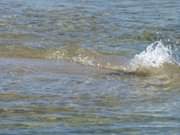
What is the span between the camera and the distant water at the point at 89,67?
19.5 ft

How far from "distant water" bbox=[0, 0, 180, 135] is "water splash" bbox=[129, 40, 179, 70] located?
1 centimetres

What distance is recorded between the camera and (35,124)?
18.9 feet

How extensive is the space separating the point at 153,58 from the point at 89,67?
690mm

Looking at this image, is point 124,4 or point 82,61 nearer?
point 82,61

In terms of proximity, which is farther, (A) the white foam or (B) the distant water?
(A) the white foam

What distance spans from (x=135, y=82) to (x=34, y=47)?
2124 millimetres

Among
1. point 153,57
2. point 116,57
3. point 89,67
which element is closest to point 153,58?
point 153,57

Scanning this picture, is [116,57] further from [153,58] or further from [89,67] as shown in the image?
[89,67]

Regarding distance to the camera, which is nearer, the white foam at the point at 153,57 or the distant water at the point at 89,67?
the distant water at the point at 89,67

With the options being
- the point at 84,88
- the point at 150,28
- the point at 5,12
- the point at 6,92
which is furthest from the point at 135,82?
the point at 5,12

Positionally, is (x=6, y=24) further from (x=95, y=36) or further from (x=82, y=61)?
(x=82, y=61)

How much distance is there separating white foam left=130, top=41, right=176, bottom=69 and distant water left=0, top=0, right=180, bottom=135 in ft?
0.03

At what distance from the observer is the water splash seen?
8555 millimetres

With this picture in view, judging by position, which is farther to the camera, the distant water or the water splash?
the water splash
